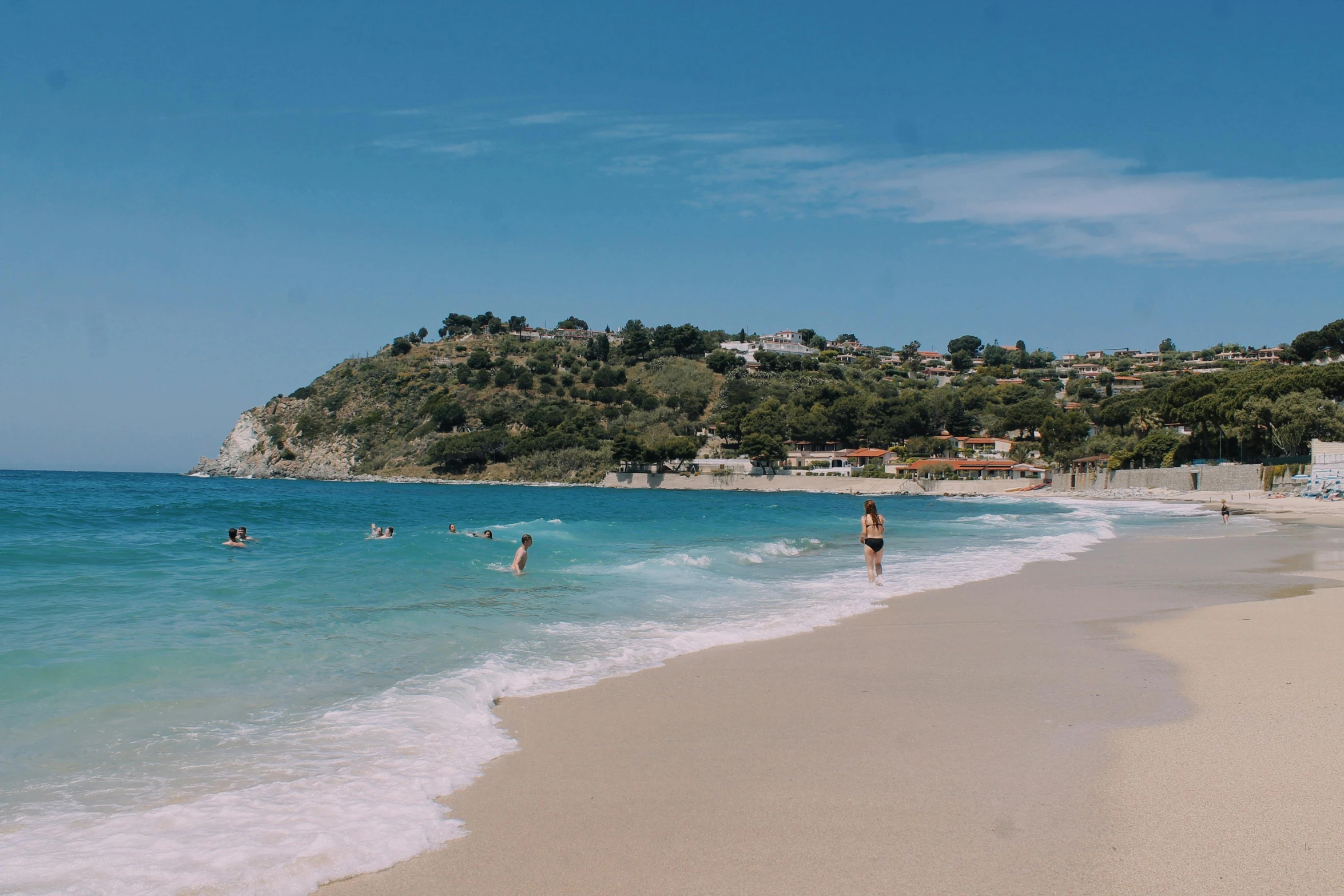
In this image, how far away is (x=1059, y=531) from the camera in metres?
28.7

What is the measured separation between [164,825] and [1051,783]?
4435 millimetres

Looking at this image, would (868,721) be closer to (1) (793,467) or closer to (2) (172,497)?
(2) (172,497)

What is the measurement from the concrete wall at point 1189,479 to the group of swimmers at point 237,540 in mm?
53986

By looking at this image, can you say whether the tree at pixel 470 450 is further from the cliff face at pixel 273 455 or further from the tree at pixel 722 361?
the tree at pixel 722 361

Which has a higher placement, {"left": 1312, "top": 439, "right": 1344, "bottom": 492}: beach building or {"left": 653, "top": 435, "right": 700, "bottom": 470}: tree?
{"left": 653, "top": 435, "right": 700, "bottom": 470}: tree

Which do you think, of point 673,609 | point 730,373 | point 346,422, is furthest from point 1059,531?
point 346,422

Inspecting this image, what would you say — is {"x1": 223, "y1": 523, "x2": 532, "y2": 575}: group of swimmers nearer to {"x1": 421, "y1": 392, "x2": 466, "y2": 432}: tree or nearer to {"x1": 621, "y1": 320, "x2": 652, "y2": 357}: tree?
{"x1": 421, "y1": 392, "x2": 466, "y2": 432}: tree

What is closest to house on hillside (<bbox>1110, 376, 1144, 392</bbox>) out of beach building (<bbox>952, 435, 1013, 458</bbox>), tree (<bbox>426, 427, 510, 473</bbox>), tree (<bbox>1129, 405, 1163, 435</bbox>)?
beach building (<bbox>952, 435, 1013, 458</bbox>)

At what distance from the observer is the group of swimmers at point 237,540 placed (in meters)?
21.1

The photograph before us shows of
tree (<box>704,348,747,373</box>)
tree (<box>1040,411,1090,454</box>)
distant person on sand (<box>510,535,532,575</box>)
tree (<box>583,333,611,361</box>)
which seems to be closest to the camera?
distant person on sand (<box>510,535,532,575</box>)

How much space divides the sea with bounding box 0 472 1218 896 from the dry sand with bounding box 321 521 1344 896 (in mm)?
531

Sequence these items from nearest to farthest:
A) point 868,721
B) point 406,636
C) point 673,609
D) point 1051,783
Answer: point 1051,783, point 868,721, point 406,636, point 673,609

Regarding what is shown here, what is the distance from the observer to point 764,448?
10094 cm

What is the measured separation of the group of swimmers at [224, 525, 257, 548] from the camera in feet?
69.2
